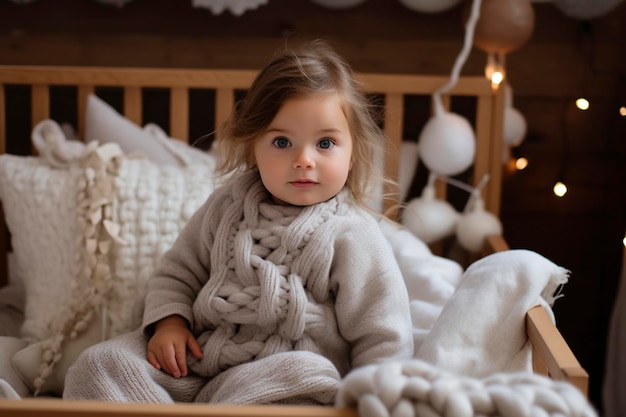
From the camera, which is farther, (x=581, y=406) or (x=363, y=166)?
(x=363, y=166)

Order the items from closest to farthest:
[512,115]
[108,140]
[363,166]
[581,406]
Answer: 1. [581,406]
2. [363,166]
3. [108,140]
4. [512,115]

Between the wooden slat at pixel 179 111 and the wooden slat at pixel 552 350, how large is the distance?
104 cm

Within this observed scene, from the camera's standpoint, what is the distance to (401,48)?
2387 millimetres

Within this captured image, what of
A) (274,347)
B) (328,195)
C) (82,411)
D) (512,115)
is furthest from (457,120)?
(82,411)

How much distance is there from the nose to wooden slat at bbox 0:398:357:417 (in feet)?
1.54

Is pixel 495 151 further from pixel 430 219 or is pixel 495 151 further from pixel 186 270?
pixel 186 270

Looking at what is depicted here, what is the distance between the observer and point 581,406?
938 millimetres

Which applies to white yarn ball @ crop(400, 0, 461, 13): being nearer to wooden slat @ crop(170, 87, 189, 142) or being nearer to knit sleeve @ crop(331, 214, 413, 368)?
wooden slat @ crop(170, 87, 189, 142)

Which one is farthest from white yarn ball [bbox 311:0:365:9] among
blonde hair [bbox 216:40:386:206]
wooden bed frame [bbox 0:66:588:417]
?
blonde hair [bbox 216:40:386:206]

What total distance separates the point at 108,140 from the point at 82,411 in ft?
3.80

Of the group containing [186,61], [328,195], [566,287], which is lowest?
[566,287]

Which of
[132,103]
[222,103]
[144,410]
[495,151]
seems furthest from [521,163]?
[144,410]

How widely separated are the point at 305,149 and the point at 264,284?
21cm

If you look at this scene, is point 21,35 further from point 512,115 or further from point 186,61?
point 512,115
